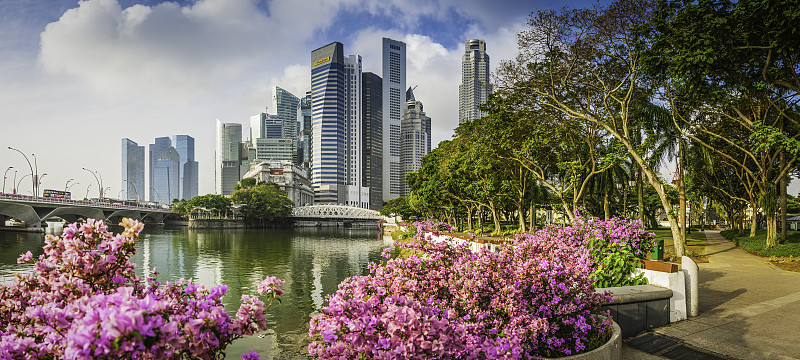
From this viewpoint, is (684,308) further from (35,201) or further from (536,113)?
(35,201)

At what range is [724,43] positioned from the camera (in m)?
14.0

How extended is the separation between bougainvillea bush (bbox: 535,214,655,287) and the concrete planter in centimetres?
302

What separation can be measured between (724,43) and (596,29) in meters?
5.47

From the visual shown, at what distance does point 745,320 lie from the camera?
8.40 metres

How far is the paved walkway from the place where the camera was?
6.82 metres

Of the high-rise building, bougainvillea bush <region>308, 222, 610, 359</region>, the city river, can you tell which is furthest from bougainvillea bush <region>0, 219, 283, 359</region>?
the high-rise building

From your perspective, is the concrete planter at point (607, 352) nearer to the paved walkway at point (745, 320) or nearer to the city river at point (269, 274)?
the paved walkway at point (745, 320)

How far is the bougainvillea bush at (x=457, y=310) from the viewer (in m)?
3.17

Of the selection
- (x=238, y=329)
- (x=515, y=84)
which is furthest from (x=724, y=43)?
(x=238, y=329)

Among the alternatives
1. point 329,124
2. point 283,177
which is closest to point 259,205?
point 283,177

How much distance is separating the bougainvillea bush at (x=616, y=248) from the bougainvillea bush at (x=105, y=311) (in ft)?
26.1

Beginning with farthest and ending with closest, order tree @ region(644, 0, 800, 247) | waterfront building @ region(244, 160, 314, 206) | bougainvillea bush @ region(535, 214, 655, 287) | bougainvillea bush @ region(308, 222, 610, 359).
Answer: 1. waterfront building @ region(244, 160, 314, 206)
2. tree @ region(644, 0, 800, 247)
3. bougainvillea bush @ region(535, 214, 655, 287)
4. bougainvillea bush @ region(308, 222, 610, 359)

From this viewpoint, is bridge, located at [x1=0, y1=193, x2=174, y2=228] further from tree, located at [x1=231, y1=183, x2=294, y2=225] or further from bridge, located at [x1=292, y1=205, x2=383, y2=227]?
bridge, located at [x1=292, y1=205, x2=383, y2=227]

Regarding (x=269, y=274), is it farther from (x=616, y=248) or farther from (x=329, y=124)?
(x=329, y=124)
